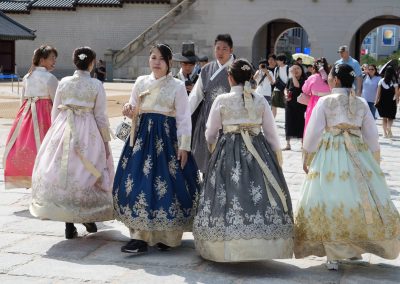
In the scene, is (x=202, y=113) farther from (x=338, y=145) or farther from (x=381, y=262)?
(x=381, y=262)

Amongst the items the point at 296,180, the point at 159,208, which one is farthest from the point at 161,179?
the point at 296,180

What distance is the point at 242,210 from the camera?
470cm

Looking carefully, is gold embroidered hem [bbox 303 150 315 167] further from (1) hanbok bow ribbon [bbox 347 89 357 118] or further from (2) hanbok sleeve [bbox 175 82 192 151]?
(2) hanbok sleeve [bbox 175 82 192 151]

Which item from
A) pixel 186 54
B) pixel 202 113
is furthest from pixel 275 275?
pixel 186 54

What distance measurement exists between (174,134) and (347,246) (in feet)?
4.97

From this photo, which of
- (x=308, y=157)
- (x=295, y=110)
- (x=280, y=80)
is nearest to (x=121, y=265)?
(x=308, y=157)

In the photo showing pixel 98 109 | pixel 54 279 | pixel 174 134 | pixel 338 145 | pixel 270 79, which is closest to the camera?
pixel 54 279

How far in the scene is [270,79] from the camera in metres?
13.4

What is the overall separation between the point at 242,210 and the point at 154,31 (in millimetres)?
29996

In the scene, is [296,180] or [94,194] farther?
[296,180]

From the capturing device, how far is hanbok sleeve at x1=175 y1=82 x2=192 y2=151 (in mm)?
5207

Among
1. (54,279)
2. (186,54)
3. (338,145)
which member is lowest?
(54,279)

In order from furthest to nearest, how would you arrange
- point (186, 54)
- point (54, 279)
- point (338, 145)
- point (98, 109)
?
point (186, 54) < point (98, 109) < point (338, 145) < point (54, 279)

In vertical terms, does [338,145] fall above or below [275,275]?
above
